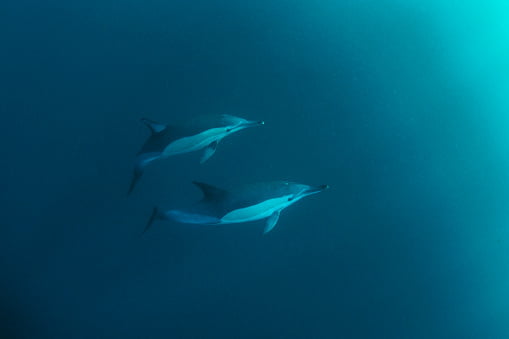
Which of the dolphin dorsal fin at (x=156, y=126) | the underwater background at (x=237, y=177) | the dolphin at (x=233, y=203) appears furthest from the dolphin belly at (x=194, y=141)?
the underwater background at (x=237, y=177)

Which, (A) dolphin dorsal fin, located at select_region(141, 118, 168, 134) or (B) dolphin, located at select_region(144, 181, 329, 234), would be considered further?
(A) dolphin dorsal fin, located at select_region(141, 118, 168, 134)

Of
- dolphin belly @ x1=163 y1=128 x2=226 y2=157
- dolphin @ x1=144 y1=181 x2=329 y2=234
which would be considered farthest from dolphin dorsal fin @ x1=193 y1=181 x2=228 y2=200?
dolphin belly @ x1=163 y1=128 x2=226 y2=157

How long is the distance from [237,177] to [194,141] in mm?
2796

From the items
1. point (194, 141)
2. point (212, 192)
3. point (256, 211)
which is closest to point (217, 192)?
point (212, 192)

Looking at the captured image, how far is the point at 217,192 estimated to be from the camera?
11.2 feet

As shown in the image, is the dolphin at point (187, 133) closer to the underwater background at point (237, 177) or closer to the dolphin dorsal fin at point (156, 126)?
the dolphin dorsal fin at point (156, 126)

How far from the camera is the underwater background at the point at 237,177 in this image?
20.7ft

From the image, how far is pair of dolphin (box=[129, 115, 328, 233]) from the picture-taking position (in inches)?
133

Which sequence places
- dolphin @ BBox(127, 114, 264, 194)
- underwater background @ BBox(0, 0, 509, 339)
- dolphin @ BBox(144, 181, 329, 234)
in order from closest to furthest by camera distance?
dolphin @ BBox(144, 181, 329, 234) < dolphin @ BBox(127, 114, 264, 194) < underwater background @ BBox(0, 0, 509, 339)

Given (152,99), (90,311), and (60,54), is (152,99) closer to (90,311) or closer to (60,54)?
(60,54)

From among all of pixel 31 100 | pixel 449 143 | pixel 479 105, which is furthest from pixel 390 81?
pixel 31 100

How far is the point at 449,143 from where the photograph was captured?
29.6 feet

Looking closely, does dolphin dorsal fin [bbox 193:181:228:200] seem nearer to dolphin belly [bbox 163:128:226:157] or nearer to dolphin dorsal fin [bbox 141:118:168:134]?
dolphin belly [bbox 163:128:226:157]

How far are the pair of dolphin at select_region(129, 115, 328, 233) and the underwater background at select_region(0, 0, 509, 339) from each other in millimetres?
2525
